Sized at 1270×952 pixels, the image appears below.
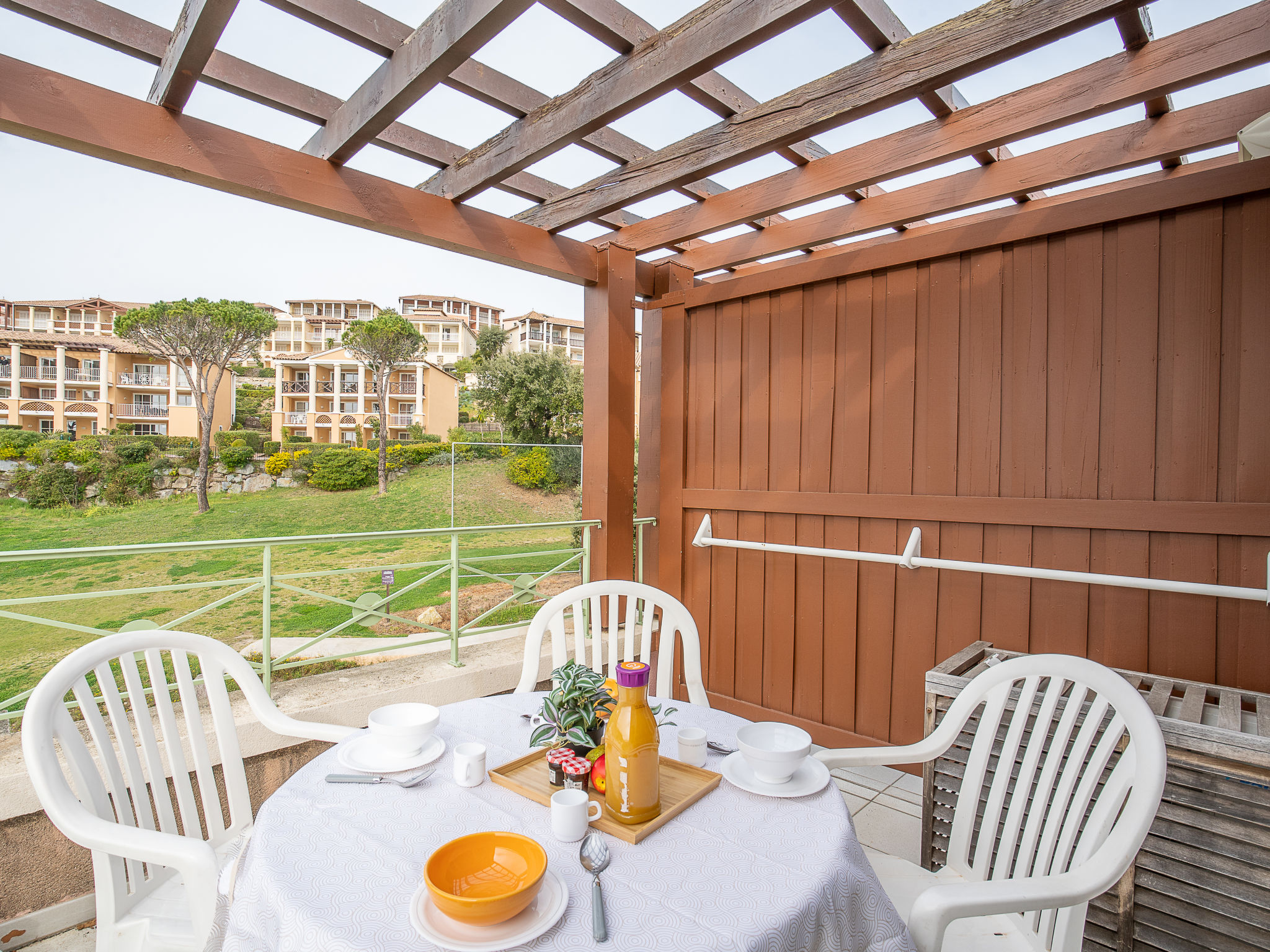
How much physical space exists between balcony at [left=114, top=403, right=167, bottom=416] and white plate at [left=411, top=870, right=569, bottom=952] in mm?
13532

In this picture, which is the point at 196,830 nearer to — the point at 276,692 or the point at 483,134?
the point at 276,692

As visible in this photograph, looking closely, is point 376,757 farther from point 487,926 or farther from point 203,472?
point 203,472

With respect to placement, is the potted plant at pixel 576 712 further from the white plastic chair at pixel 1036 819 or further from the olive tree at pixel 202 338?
the olive tree at pixel 202 338

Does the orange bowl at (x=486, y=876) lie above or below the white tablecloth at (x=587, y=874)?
above

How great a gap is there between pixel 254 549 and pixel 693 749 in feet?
37.6

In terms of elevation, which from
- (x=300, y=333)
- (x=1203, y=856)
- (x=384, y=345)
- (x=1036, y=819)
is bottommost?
(x=1203, y=856)

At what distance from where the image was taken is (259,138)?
2.00 m

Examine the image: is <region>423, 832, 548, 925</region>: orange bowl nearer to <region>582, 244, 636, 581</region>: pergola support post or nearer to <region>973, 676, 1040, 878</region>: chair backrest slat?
<region>973, 676, 1040, 878</region>: chair backrest slat

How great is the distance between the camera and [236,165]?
1.94 metres

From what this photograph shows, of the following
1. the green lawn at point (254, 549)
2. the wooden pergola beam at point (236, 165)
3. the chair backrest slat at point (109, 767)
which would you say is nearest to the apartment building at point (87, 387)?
the green lawn at point (254, 549)

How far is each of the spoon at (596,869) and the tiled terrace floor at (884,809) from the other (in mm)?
1231

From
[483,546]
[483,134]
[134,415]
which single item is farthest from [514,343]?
[483,134]

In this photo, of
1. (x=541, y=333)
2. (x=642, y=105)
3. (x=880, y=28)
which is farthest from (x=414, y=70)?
(x=541, y=333)

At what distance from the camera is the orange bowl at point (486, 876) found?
0.64 meters
